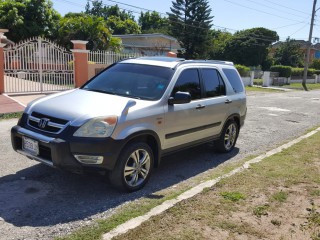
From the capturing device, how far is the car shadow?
13.3 feet

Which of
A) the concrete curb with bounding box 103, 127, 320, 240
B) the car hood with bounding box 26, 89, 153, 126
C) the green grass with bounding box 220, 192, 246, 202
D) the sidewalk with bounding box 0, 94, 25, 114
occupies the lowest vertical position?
the green grass with bounding box 220, 192, 246, 202

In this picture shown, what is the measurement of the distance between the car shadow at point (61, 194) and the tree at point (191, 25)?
136 ft

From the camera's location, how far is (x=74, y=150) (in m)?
4.27

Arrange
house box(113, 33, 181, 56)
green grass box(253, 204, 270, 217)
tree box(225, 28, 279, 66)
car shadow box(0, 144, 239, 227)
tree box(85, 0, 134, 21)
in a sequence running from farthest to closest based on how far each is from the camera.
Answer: tree box(85, 0, 134, 21), tree box(225, 28, 279, 66), house box(113, 33, 181, 56), green grass box(253, 204, 270, 217), car shadow box(0, 144, 239, 227)

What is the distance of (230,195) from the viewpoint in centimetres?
472

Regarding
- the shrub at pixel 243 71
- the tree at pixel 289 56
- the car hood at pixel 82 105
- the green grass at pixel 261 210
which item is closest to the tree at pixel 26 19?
the shrub at pixel 243 71

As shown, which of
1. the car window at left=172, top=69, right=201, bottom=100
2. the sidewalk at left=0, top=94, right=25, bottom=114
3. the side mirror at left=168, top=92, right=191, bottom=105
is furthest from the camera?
the sidewalk at left=0, top=94, right=25, bottom=114

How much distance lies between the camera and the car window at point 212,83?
6176 millimetres

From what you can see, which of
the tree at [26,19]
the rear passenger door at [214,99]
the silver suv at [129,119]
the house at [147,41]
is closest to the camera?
the silver suv at [129,119]

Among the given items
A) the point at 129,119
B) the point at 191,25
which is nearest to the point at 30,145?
the point at 129,119

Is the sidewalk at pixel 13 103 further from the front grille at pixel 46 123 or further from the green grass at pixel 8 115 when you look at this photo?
the front grille at pixel 46 123

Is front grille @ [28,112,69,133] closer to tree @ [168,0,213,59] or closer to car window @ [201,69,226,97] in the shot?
car window @ [201,69,226,97]

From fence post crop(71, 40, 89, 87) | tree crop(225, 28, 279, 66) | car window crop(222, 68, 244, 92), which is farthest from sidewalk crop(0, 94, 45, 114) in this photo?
tree crop(225, 28, 279, 66)

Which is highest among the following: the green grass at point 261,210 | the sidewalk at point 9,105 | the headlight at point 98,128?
the headlight at point 98,128
